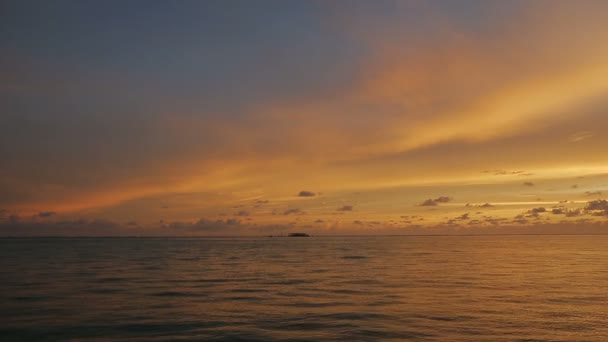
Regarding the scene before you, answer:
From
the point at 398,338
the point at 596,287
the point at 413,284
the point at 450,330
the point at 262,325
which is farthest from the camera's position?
the point at 413,284

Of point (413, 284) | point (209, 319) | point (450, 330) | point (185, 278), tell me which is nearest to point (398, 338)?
point (450, 330)

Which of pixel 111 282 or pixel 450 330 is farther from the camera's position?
pixel 111 282

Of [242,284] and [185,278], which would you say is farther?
[185,278]

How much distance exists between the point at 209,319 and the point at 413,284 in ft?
87.2

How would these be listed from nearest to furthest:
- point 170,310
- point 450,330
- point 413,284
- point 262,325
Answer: point 450,330, point 262,325, point 170,310, point 413,284

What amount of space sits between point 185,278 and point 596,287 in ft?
153

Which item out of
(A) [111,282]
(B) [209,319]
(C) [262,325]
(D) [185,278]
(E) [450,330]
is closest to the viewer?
(E) [450,330]

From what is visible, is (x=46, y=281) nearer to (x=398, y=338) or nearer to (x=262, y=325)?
(x=262, y=325)

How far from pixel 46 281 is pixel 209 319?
111 feet

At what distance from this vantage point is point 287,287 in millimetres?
49750

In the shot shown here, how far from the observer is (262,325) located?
1192 inches

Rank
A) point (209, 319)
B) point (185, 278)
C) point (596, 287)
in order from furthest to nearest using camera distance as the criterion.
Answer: point (185, 278), point (596, 287), point (209, 319)

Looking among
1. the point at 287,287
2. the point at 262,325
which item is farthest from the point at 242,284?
the point at 262,325

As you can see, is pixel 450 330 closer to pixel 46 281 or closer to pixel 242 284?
pixel 242 284
